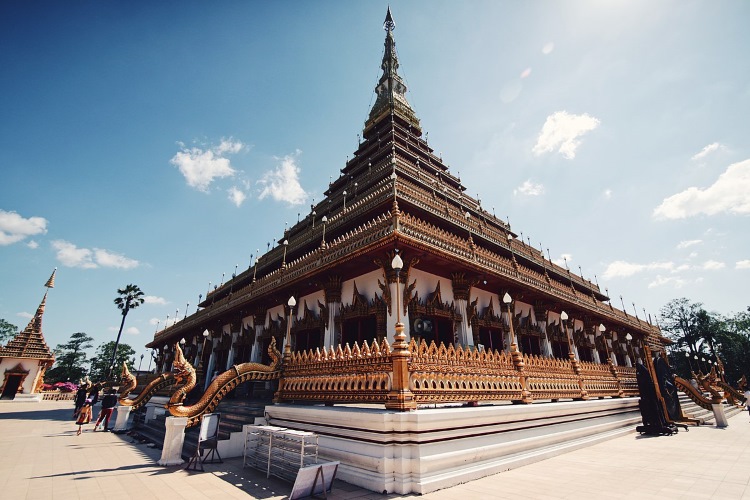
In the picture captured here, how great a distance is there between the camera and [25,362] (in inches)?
1483

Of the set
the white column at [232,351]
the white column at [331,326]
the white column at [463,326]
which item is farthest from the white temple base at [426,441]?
the white column at [232,351]

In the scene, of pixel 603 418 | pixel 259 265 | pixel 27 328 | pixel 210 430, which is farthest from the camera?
pixel 27 328

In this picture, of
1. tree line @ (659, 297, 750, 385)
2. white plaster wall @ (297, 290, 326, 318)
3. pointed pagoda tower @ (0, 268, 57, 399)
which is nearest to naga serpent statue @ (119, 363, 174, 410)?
white plaster wall @ (297, 290, 326, 318)

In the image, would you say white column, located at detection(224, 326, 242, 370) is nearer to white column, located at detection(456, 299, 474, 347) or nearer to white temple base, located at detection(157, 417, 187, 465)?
white temple base, located at detection(157, 417, 187, 465)

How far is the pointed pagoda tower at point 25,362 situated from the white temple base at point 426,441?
1830 inches

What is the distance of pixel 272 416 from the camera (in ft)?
31.0

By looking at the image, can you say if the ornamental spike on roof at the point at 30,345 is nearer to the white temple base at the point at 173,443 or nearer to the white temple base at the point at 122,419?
the white temple base at the point at 122,419

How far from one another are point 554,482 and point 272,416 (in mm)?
7059

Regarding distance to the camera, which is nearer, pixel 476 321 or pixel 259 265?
pixel 476 321

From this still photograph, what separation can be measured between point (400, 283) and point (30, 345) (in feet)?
165

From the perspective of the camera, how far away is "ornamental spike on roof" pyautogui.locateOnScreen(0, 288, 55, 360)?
37281 millimetres

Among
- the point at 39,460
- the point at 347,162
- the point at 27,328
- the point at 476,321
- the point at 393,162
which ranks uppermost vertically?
the point at 347,162

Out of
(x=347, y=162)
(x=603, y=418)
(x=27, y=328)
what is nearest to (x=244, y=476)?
(x=603, y=418)

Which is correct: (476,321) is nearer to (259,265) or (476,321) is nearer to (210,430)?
(210,430)
